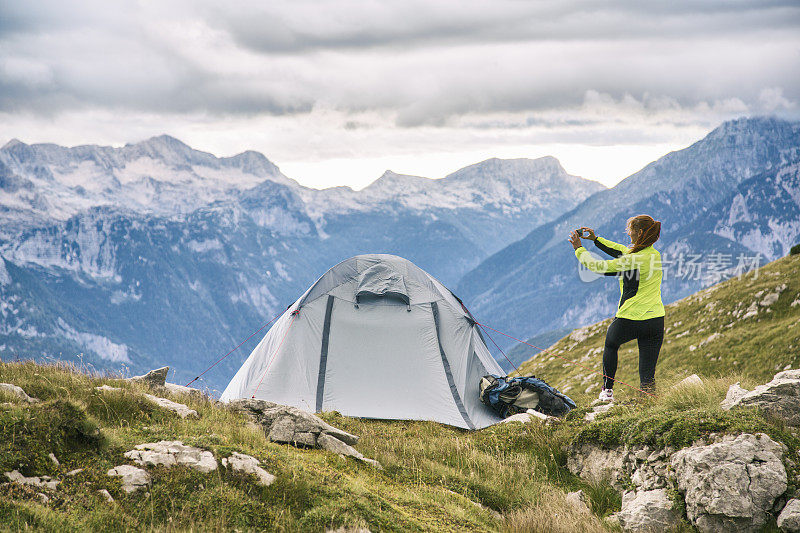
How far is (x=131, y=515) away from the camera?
20.0ft

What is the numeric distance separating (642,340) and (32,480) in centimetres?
989

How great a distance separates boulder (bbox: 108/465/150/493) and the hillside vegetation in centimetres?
8

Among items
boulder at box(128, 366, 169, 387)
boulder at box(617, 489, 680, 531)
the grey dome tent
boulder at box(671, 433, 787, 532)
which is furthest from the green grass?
the grey dome tent

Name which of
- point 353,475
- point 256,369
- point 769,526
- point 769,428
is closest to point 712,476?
point 769,526

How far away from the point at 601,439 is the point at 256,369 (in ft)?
36.0

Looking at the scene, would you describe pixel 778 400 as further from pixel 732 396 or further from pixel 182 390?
pixel 182 390

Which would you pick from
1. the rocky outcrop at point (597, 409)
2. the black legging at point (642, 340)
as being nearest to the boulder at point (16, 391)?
the rocky outcrop at point (597, 409)

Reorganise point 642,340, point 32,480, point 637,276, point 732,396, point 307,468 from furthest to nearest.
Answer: point 642,340 → point 637,276 → point 732,396 → point 307,468 → point 32,480

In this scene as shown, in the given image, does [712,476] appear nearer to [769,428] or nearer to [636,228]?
[769,428]

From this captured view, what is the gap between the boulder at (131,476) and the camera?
254 inches

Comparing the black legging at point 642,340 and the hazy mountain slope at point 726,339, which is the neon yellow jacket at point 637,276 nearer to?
the black legging at point 642,340

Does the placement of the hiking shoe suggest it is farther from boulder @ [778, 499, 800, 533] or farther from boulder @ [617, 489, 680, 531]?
boulder @ [778, 499, 800, 533]

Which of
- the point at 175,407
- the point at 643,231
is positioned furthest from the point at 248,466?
the point at 643,231

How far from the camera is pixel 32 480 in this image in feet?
20.4
